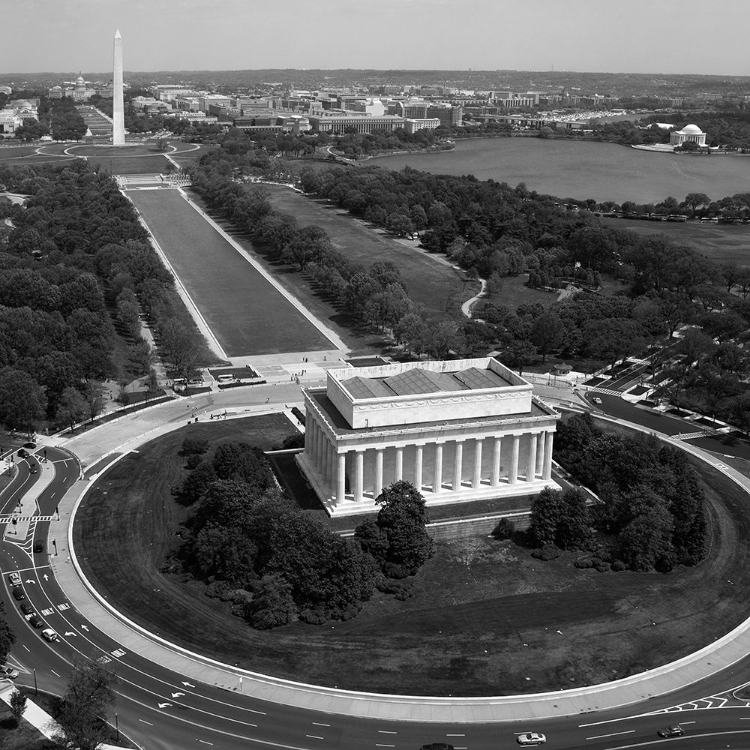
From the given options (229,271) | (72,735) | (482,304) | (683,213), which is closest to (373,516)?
(72,735)

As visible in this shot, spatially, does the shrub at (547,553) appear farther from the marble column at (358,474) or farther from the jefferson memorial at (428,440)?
the marble column at (358,474)

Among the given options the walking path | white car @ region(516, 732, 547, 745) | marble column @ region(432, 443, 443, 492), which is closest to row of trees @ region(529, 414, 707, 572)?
marble column @ region(432, 443, 443, 492)

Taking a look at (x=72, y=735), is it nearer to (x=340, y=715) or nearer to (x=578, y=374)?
(x=340, y=715)

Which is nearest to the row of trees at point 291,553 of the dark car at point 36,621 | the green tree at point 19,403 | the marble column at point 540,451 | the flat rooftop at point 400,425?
the flat rooftop at point 400,425

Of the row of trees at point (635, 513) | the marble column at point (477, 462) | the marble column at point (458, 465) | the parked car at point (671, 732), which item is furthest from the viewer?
the marble column at point (477, 462)

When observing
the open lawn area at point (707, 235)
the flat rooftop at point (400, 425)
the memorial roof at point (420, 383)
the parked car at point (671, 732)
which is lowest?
the parked car at point (671, 732)

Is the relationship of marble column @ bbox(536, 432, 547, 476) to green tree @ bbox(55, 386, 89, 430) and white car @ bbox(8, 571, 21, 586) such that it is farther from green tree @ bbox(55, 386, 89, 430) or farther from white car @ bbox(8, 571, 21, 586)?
green tree @ bbox(55, 386, 89, 430)
